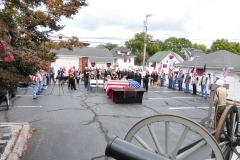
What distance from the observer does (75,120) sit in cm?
898

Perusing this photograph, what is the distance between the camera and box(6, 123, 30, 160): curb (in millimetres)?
5477

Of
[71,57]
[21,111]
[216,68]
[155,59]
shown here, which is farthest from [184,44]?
[21,111]

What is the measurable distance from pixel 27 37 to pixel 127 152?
12.7ft

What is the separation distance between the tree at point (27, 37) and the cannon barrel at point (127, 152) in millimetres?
2357

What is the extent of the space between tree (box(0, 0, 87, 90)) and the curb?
5.73 ft

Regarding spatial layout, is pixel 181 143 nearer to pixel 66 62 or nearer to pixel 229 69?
pixel 229 69

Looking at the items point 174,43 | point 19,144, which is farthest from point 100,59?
point 174,43

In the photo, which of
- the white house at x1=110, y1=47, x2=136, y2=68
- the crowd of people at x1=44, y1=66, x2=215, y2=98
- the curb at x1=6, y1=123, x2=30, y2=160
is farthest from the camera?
the white house at x1=110, y1=47, x2=136, y2=68

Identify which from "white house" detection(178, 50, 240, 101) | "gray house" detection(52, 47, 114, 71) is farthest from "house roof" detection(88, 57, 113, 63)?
"white house" detection(178, 50, 240, 101)

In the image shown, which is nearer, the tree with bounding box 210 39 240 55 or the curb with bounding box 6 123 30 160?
the curb with bounding box 6 123 30 160

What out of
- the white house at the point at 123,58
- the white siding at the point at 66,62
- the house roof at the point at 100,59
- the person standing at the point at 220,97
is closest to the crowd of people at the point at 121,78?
the person standing at the point at 220,97

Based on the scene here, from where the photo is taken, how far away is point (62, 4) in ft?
18.8

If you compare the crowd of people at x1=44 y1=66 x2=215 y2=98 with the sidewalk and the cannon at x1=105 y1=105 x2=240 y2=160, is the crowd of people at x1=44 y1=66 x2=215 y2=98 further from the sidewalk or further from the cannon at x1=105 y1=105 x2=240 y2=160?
the cannon at x1=105 y1=105 x2=240 y2=160

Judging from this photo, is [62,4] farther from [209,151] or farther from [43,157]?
[209,151]
